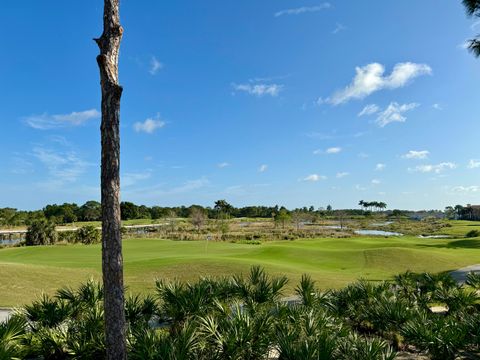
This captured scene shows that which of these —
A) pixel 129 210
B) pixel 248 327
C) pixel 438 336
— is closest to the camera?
pixel 248 327

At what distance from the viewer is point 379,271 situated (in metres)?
21.6

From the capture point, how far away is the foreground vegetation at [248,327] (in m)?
5.74

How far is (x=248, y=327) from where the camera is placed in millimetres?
6254

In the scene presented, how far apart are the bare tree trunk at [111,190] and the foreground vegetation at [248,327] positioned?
21.9 inches

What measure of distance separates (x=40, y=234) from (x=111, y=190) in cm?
4459

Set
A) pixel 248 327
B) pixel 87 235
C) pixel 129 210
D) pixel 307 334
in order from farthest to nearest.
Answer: pixel 129 210
pixel 87 235
pixel 307 334
pixel 248 327

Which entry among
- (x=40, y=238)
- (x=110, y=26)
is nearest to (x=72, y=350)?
(x=110, y=26)

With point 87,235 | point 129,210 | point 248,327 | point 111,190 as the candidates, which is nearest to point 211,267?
point 248,327

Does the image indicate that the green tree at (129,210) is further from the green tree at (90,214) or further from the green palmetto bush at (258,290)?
the green palmetto bush at (258,290)

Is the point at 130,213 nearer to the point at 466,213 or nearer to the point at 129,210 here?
the point at 129,210

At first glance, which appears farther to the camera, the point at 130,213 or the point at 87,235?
the point at 130,213

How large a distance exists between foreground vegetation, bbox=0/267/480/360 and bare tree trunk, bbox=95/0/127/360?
557 mm

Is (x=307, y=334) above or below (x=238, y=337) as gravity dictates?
below

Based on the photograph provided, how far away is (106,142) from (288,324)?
14.6ft
